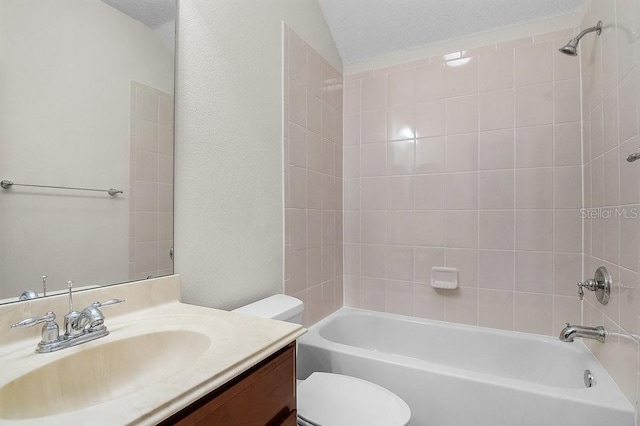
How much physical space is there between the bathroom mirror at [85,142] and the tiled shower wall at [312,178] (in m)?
0.72

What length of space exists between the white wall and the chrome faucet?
0.36m

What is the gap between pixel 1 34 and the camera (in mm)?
749

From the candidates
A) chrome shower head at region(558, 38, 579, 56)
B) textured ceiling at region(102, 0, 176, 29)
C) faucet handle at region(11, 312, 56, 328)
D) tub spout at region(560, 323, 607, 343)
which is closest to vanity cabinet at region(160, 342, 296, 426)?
faucet handle at region(11, 312, 56, 328)

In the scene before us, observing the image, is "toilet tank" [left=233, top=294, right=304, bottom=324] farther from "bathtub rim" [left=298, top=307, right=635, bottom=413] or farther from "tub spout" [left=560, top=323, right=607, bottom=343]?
"tub spout" [left=560, top=323, right=607, bottom=343]

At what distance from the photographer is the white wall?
1179mm

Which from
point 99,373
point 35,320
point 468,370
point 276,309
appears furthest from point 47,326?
point 468,370

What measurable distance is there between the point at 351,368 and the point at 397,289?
782 millimetres

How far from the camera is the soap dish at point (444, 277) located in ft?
6.64

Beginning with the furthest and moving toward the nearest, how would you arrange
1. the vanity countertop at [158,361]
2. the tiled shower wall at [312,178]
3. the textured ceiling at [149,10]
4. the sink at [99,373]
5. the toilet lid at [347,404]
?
the tiled shower wall at [312,178] < the toilet lid at [347,404] < the textured ceiling at [149,10] < the sink at [99,373] < the vanity countertop at [158,361]

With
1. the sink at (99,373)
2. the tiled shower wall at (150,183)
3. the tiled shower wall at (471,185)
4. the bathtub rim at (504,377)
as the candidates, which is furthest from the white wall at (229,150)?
the tiled shower wall at (471,185)

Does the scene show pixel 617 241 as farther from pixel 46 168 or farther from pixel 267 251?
pixel 46 168

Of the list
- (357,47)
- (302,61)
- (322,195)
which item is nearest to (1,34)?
(302,61)

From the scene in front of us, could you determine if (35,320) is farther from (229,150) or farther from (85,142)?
(229,150)

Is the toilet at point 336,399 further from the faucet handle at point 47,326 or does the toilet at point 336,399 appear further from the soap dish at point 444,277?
the soap dish at point 444,277
